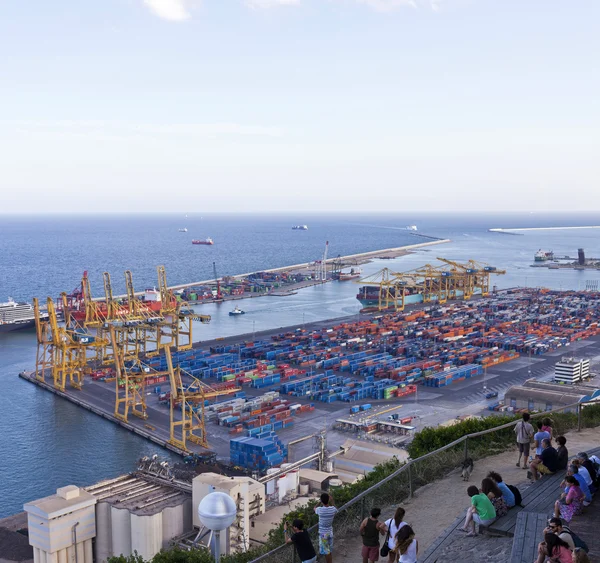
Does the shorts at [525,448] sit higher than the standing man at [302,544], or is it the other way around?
the standing man at [302,544]

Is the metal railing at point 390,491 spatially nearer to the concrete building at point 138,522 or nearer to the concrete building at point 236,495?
the concrete building at point 236,495

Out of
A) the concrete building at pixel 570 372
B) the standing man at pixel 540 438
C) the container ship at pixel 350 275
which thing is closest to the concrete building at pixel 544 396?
the concrete building at pixel 570 372

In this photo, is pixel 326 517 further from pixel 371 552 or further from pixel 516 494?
pixel 516 494

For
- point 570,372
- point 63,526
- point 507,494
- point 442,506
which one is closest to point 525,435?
point 442,506

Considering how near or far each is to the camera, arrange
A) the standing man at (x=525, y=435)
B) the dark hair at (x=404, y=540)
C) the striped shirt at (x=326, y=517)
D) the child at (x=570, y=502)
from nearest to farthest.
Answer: the dark hair at (x=404, y=540) < the striped shirt at (x=326, y=517) < the child at (x=570, y=502) < the standing man at (x=525, y=435)

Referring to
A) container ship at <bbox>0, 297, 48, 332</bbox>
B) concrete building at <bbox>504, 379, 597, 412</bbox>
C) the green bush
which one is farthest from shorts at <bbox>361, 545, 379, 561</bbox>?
container ship at <bbox>0, 297, 48, 332</bbox>

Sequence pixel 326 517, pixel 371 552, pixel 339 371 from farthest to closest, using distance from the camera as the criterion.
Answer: pixel 339 371 → pixel 326 517 → pixel 371 552

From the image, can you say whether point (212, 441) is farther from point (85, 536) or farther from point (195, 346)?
point (195, 346)
